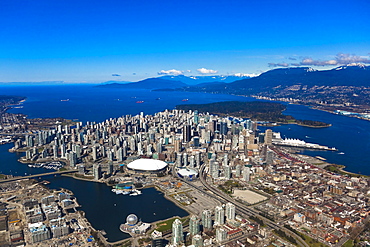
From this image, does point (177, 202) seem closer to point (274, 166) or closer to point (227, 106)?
point (274, 166)

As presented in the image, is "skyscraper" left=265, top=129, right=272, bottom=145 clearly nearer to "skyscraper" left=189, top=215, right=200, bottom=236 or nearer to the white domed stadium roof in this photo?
the white domed stadium roof

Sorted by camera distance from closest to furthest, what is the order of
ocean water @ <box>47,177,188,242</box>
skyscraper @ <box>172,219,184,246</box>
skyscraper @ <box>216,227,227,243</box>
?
skyscraper @ <box>172,219,184,246</box>, skyscraper @ <box>216,227,227,243</box>, ocean water @ <box>47,177,188,242</box>

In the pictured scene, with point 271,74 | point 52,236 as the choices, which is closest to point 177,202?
point 52,236

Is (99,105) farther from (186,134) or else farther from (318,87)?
(318,87)

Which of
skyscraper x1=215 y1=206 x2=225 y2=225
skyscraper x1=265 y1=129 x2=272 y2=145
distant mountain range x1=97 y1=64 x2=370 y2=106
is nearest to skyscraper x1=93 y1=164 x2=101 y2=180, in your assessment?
skyscraper x1=215 y1=206 x2=225 y2=225

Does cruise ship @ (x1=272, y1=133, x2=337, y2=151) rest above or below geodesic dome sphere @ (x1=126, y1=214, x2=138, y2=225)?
above

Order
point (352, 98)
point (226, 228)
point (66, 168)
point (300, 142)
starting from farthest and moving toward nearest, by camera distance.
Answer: point (352, 98), point (300, 142), point (66, 168), point (226, 228)

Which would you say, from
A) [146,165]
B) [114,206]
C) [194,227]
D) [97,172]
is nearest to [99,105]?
[146,165]

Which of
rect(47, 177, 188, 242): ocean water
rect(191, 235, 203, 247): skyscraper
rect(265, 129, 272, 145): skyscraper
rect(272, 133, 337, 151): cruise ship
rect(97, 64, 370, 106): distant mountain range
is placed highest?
rect(97, 64, 370, 106): distant mountain range

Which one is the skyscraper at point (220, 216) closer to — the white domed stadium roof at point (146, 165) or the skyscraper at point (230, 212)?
the skyscraper at point (230, 212)
